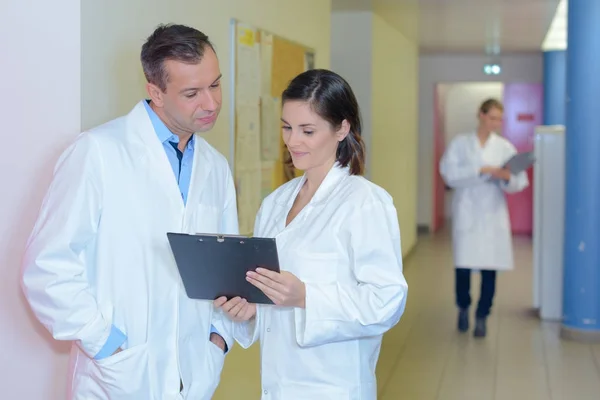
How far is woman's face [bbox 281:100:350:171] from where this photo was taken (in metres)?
2.35

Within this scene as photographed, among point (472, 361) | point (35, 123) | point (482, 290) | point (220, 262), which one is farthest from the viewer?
point (482, 290)

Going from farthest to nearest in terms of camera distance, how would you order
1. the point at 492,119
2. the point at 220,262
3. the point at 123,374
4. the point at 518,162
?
the point at 492,119, the point at 518,162, the point at 123,374, the point at 220,262

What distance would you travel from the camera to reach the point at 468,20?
10.2 m

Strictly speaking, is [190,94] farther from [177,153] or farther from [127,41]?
[127,41]

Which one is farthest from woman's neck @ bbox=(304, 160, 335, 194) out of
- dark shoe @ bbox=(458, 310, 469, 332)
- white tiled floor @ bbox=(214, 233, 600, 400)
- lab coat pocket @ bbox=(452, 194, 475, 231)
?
dark shoe @ bbox=(458, 310, 469, 332)

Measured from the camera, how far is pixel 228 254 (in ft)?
7.06

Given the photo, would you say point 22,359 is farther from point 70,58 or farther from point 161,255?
point 70,58

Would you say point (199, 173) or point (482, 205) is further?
point (482, 205)

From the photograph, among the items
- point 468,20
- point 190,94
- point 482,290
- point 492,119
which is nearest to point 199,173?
point 190,94

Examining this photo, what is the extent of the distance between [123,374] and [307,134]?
0.78 m

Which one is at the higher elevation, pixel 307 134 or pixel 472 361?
pixel 307 134

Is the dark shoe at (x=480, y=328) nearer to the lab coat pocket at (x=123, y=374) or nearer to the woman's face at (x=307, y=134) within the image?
the woman's face at (x=307, y=134)

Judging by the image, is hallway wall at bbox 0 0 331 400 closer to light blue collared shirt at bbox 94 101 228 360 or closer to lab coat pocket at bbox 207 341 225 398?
light blue collared shirt at bbox 94 101 228 360

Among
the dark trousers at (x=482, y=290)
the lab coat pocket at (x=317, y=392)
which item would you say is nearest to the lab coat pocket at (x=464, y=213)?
Answer: the dark trousers at (x=482, y=290)
